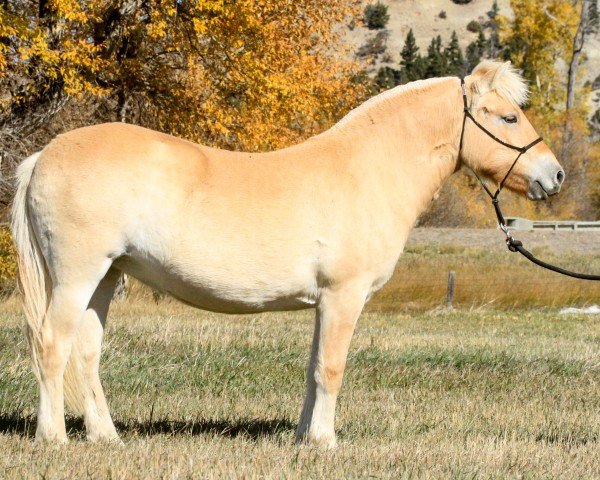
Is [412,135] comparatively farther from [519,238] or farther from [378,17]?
[378,17]

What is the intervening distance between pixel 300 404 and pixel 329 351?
1.96 m

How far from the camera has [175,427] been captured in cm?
626

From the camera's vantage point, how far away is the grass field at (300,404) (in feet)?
16.3

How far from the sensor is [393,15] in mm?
131125

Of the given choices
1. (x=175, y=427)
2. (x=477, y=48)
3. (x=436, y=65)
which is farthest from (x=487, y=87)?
(x=477, y=48)

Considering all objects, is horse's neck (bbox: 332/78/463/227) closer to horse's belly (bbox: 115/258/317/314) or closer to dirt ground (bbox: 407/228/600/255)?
horse's belly (bbox: 115/258/317/314)

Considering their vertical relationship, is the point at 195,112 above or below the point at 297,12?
below

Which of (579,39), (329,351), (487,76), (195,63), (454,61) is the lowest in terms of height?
(329,351)

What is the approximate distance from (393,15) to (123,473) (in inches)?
5182

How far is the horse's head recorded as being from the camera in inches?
235

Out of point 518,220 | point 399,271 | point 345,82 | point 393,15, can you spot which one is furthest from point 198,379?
point 393,15

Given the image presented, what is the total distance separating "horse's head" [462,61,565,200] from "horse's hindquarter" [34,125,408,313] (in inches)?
40.8

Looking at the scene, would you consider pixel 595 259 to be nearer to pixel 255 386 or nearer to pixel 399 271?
pixel 399 271

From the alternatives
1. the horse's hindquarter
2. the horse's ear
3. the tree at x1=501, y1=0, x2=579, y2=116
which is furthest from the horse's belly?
the tree at x1=501, y1=0, x2=579, y2=116
